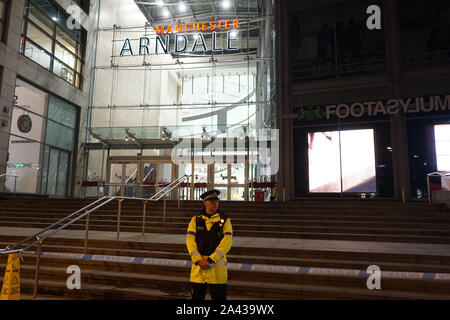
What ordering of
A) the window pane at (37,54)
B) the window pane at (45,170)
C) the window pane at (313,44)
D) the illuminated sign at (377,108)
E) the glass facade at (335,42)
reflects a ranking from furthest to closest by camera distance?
the window pane at (45,170) → the window pane at (37,54) → the window pane at (313,44) → the glass facade at (335,42) → the illuminated sign at (377,108)

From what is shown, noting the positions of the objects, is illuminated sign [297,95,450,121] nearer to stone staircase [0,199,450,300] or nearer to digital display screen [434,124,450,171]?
digital display screen [434,124,450,171]

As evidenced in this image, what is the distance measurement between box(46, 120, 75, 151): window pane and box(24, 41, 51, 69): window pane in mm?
3007

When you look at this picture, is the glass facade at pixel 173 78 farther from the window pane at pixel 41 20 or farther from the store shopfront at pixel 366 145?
the store shopfront at pixel 366 145

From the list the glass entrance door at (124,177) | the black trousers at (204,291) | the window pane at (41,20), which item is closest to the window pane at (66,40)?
the window pane at (41,20)

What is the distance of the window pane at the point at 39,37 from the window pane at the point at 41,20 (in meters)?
0.36

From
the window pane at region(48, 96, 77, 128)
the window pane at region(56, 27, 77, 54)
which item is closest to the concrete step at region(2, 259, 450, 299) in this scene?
the window pane at region(48, 96, 77, 128)

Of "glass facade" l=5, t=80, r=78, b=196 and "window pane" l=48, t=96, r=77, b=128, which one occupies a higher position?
"window pane" l=48, t=96, r=77, b=128

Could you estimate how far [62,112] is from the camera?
61.3ft

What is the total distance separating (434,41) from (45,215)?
52.2ft

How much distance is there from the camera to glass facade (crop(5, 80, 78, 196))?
15617mm

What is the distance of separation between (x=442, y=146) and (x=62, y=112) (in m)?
18.5

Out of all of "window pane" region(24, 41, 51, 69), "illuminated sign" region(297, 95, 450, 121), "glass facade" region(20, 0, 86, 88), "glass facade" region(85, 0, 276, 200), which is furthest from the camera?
"glass facade" region(85, 0, 276, 200)

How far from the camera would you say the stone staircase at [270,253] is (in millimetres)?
4952
